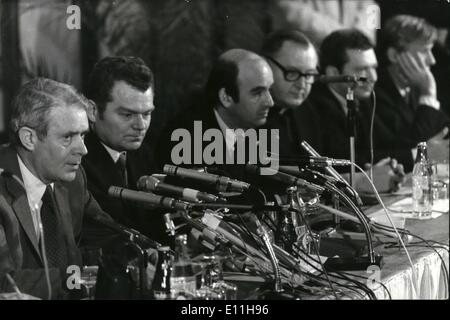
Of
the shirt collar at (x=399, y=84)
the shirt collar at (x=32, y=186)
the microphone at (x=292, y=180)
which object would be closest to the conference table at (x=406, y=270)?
the microphone at (x=292, y=180)

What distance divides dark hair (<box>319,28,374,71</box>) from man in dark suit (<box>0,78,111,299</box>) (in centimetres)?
A: 203

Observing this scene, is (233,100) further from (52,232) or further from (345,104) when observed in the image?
(52,232)

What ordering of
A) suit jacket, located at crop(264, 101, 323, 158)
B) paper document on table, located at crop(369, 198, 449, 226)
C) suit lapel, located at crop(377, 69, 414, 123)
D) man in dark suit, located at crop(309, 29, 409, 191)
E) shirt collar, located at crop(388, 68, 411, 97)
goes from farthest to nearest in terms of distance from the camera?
shirt collar, located at crop(388, 68, 411, 97), suit lapel, located at crop(377, 69, 414, 123), man in dark suit, located at crop(309, 29, 409, 191), suit jacket, located at crop(264, 101, 323, 158), paper document on table, located at crop(369, 198, 449, 226)

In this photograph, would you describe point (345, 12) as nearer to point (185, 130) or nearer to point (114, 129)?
point (185, 130)

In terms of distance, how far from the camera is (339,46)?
14.6 ft

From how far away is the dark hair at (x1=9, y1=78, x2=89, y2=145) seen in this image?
252cm

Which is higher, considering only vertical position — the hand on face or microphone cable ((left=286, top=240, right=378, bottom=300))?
the hand on face

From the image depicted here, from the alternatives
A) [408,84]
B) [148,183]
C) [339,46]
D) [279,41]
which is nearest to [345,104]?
[339,46]

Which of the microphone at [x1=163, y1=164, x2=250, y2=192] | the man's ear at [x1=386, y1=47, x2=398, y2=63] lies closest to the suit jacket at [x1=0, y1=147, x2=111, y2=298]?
the microphone at [x1=163, y1=164, x2=250, y2=192]
